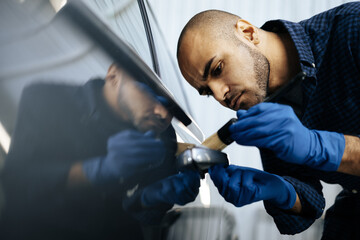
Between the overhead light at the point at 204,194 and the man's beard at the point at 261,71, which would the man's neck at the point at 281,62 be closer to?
the man's beard at the point at 261,71

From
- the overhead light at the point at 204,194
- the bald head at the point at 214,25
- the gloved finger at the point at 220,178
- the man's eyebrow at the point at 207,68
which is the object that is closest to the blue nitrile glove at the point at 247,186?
the gloved finger at the point at 220,178

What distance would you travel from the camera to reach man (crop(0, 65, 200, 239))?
9.5 inches

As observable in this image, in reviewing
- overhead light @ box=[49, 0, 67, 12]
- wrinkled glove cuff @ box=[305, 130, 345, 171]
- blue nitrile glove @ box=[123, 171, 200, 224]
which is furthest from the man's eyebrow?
overhead light @ box=[49, 0, 67, 12]

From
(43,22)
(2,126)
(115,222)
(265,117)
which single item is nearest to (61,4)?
(43,22)

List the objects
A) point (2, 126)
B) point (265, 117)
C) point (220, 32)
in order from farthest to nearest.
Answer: point (220, 32) → point (265, 117) → point (2, 126)

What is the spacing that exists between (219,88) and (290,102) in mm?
296

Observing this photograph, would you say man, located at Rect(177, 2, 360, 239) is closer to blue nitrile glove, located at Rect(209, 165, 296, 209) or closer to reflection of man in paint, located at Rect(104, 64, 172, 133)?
blue nitrile glove, located at Rect(209, 165, 296, 209)

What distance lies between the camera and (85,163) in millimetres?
290

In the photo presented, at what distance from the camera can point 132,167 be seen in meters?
0.35

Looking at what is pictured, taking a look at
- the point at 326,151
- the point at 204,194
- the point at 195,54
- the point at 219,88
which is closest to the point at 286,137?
the point at 326,151

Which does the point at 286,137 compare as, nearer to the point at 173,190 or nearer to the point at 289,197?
the point at 289,197

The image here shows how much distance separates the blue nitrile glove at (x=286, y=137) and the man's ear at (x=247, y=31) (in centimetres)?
48

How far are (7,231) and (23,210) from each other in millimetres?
19

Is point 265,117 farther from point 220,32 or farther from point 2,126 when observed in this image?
point 2,126
